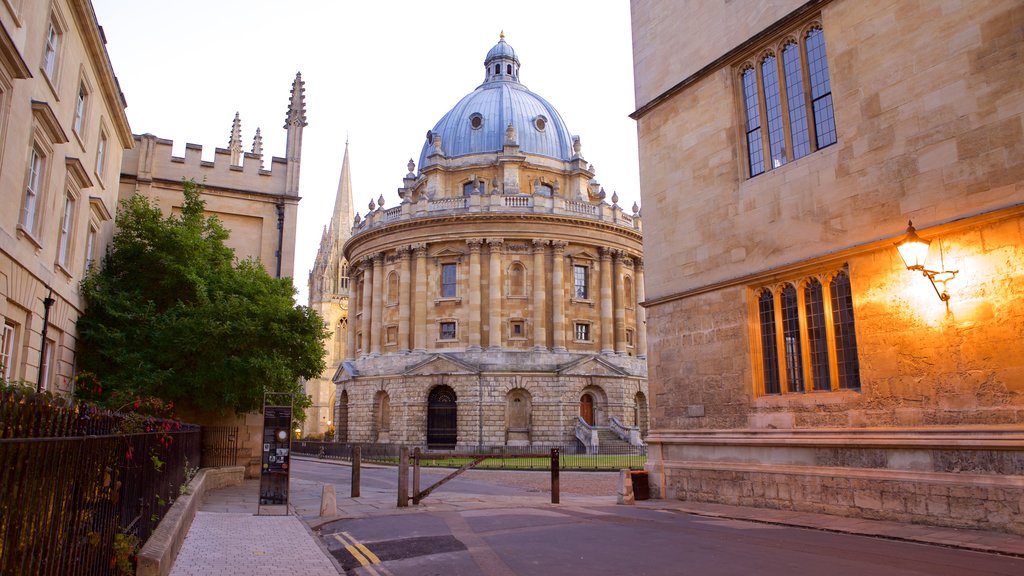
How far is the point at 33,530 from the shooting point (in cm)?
407

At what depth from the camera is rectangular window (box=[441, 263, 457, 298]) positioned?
51.3 m

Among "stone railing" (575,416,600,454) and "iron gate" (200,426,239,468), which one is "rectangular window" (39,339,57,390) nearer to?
"iron gate" (200,426,239,468)

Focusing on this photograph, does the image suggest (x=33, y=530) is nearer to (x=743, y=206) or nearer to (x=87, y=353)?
(x=743, y=206)

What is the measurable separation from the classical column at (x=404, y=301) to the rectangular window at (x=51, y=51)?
3741 cm

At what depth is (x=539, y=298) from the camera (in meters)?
49.9

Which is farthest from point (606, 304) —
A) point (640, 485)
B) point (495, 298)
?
point (640, 485)

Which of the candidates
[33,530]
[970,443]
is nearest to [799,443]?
[970,443]

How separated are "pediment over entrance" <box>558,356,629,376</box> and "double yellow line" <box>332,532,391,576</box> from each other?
123 ft

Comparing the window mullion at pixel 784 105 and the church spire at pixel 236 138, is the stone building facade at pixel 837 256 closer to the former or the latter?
the window mullion at pixel 784 105

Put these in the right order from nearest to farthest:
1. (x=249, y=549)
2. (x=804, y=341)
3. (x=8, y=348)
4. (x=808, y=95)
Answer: (x=249, y=549)
(x=8, y=348)
(x=804, y=341)
(x=808, y=95)

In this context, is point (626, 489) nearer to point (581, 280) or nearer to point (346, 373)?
point (581, 280)

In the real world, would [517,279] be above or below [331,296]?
below

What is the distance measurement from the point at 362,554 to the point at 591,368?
40239 millimetres

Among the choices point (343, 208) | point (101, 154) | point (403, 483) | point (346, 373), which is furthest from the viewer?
point (343, 208)
